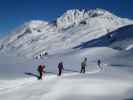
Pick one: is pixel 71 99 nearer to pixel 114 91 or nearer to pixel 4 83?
pixel 114 91

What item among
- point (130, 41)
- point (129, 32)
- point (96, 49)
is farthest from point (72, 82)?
point (129, 32)

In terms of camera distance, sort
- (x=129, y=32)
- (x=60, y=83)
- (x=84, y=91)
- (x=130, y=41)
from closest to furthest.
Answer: (x=84, y=91)
(x=60, y=83)
(x=130, y=41)
(x=129, y=32)

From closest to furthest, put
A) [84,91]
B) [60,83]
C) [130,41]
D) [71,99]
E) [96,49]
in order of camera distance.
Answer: [71,99], [84,91], [60,83], [96,49], [130,41]

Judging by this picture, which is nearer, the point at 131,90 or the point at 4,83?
the point at 131,90

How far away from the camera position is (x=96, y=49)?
305 ft

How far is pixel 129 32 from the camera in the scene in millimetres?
119438

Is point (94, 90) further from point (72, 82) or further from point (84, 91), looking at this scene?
point (72, 82)

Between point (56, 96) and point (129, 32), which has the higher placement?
point (129, 32)

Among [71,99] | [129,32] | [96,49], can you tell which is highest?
[129,32]

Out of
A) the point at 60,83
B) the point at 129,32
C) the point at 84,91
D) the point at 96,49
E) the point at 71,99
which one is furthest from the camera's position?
the point at 129,32

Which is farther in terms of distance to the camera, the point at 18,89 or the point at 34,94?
the point at 18,89

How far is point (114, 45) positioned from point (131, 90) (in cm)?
8293

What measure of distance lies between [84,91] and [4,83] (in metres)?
7.57

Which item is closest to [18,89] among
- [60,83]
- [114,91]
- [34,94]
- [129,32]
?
[34,94]
